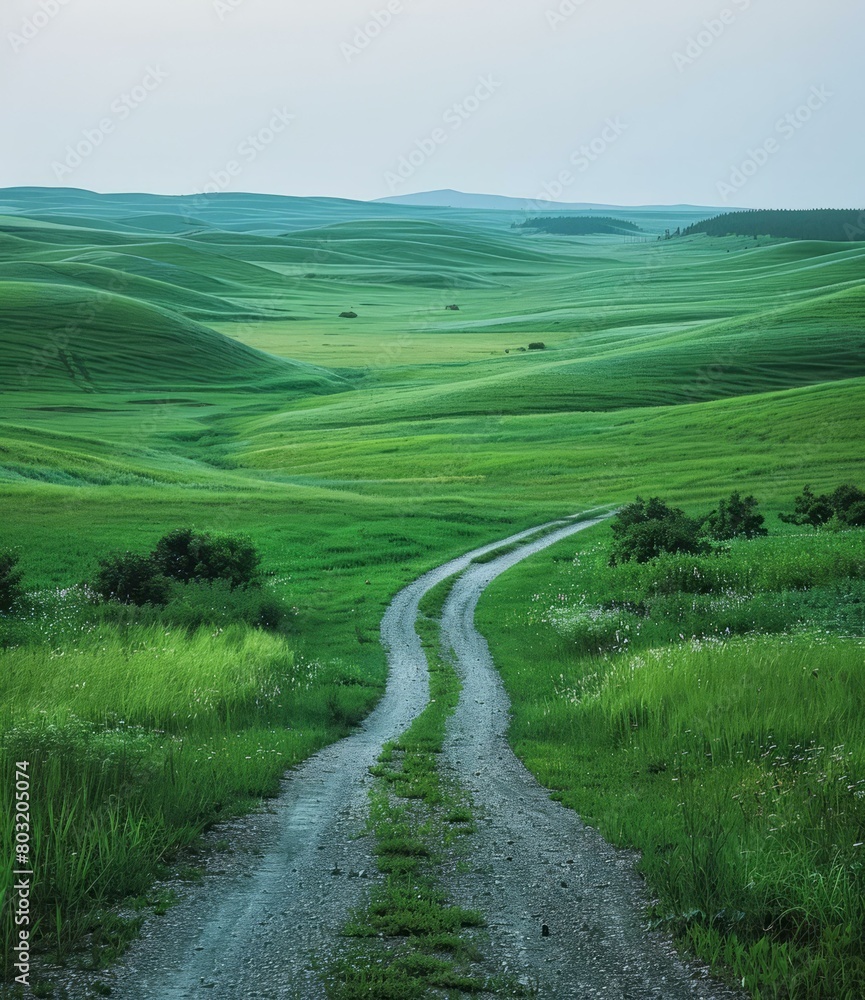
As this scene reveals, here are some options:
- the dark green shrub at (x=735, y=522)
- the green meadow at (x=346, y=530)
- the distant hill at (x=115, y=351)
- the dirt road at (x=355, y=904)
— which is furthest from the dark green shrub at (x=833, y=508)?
the distant hill at (x=115, y=351)

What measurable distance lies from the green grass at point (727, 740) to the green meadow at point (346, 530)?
0.25ft

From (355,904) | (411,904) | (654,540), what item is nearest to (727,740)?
(411,904)

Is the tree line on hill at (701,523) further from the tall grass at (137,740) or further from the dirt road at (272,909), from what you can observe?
the dirt road at (272,909)

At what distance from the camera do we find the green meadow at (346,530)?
9.77 metres

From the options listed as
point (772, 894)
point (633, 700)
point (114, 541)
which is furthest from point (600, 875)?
point (114, 541)

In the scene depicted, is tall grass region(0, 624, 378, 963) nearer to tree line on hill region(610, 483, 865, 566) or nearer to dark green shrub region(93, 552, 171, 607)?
dark green shrub region(93, 552, 171, 607)

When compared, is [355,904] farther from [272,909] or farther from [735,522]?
[735,522]

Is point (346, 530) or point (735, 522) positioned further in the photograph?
point (346, 530)

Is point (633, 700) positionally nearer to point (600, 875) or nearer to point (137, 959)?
point (600, 875)

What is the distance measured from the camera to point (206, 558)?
28.3m

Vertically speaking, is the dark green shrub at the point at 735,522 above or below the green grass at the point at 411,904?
above

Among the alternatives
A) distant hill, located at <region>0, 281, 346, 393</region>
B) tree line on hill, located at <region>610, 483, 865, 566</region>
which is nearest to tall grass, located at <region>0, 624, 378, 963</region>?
tree line on hill, located at <region>610, 483, 865, 566</region>

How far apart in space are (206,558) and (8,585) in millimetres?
5479

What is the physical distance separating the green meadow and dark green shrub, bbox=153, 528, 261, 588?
207cm
